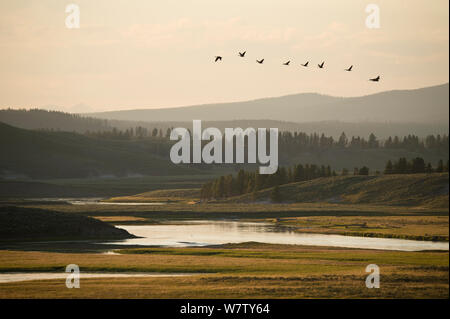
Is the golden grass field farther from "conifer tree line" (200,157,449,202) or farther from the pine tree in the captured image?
"conifer tree line" (200,157,449,202)

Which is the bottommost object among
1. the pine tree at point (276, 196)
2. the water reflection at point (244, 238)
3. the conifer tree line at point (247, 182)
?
the water reflection at point (244, 238)

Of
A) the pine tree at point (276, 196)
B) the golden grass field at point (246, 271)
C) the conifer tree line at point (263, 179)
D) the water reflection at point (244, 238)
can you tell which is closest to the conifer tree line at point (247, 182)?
the conifer tree line at point (263, 179)

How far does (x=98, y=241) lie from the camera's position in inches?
3351

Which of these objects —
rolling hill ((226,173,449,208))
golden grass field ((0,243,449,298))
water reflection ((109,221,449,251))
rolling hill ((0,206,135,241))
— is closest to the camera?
golden grass field ((0,243,449,298))

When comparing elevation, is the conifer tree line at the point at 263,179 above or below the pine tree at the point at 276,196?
above

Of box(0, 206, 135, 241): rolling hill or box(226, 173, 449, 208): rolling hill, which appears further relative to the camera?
box(226, 173, 449, 208): rolling hill

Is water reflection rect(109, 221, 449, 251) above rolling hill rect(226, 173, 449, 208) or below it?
below

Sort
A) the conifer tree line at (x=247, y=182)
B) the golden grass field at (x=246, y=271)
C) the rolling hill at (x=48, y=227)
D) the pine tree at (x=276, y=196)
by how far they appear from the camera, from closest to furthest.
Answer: the golden grass field at (x=246, y=271) → the rolling hill at (x=48, y=227) → the pine tree at (x=276, y=196) → the conifer tree line at (x=247, y=182)

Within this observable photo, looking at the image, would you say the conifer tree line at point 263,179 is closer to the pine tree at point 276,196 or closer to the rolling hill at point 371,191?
the pine tree at point 276,196

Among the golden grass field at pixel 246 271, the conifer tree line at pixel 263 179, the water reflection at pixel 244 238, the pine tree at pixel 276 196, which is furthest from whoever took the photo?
the conifer tree line at pixel 263 179

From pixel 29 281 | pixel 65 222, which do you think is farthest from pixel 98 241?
pixel 29 281

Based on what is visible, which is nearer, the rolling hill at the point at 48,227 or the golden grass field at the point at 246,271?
the golden grass field at the point at 246,271

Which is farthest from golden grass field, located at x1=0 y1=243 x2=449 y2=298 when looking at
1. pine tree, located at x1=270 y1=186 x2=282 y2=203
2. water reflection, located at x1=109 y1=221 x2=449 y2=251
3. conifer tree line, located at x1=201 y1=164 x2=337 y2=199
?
conifer tree line, located at x1=201 y1=164 x2=337 y2=199
